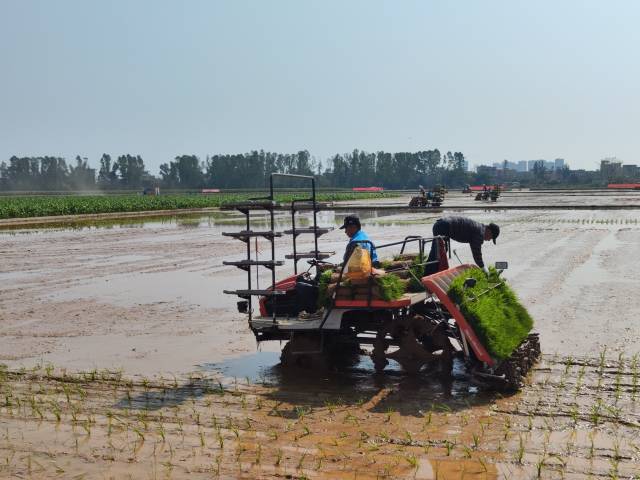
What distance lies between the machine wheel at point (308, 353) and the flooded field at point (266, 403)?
0.20 metres

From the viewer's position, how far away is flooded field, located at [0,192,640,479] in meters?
5.38

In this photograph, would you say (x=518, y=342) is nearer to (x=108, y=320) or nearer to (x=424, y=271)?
(x=424, y=271)

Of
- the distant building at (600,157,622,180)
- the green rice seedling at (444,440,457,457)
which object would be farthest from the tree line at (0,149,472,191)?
the green rice seedling at (444,440,457,457)

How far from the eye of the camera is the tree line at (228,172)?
15638 centimetres

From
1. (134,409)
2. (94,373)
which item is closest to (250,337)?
(94,373)

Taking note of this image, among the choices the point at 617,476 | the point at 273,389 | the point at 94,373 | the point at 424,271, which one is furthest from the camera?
the point at 424,271

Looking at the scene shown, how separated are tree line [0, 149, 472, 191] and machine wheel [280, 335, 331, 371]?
5489 inches

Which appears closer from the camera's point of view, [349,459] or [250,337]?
[349,459]

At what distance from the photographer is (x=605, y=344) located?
8781mm

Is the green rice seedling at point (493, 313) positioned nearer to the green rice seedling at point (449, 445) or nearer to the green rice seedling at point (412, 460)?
the green rice seedling at point (449, 445)

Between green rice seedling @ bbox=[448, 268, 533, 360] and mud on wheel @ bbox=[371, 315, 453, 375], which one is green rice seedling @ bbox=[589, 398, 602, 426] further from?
mud on wheel @ bbox=[371, 315, 453, 375]

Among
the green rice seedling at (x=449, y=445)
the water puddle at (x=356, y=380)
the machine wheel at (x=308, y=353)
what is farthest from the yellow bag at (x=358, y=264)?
the green rice seedling at (x=449, y=445)

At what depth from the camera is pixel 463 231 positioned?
31.0 ft

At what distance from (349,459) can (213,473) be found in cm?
101
